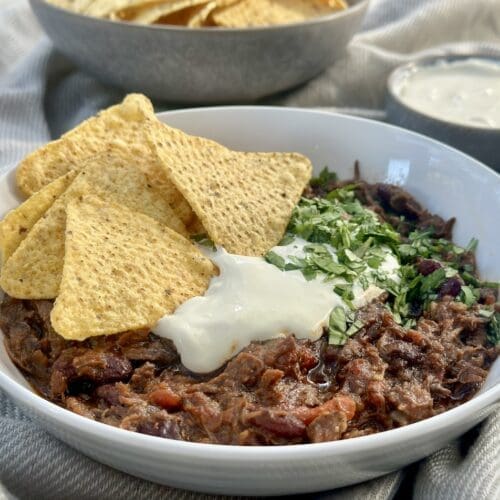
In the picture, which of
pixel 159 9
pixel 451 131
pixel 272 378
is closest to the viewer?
pixel 272 378

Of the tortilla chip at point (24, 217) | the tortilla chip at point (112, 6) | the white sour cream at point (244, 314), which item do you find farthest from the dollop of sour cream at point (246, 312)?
the tortilla chip at point (112, 6)

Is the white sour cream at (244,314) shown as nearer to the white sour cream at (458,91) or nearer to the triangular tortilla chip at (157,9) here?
the white sour cream at (458,91)

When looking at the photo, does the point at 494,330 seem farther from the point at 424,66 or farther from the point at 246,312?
the point at 424,66

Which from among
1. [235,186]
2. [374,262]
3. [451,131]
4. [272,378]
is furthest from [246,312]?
[451,131]

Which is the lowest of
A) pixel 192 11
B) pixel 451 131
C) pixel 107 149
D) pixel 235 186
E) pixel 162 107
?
pixel 162 107

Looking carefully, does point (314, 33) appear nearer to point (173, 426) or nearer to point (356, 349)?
point (356, 349)

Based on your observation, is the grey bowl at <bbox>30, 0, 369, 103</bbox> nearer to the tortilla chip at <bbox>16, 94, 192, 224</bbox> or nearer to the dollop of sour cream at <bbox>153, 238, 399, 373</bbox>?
the tortilla chip at <bbox>16, 94, 192, 224</bbox>

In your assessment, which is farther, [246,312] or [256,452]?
[246,312]

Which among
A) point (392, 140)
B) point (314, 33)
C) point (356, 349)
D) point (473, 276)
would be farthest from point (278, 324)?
point (314, 33)
